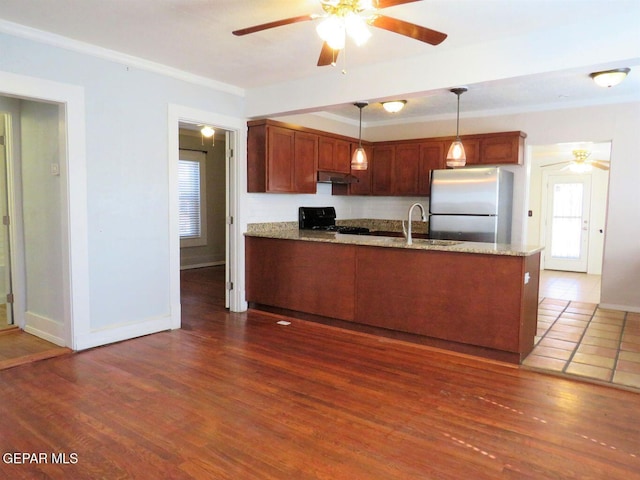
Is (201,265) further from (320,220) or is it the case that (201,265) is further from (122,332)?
(122,332)

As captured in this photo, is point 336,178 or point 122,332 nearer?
point 122,332

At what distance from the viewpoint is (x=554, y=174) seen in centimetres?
830

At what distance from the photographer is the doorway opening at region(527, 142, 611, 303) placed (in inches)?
308

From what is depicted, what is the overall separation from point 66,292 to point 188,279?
11.4ft

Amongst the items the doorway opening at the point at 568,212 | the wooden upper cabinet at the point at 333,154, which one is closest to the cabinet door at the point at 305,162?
the wooden upper cabinet at the point at 333,154

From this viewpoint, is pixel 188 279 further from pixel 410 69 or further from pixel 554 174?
pixel 554 174

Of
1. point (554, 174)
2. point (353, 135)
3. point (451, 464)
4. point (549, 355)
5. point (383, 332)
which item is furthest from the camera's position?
point (554, 174)

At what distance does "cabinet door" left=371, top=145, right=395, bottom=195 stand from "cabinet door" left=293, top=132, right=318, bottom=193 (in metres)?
1.39

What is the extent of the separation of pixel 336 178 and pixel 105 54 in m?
3.19

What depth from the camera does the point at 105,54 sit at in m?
3.67

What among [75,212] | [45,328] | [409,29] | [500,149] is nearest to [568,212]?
[500,149]

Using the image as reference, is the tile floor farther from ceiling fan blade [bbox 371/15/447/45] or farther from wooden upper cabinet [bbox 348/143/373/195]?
wooden upper cabinet [bbox 348/143/373/195]

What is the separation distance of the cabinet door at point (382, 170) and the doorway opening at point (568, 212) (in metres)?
2.90

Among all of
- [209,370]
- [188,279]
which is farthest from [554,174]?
[209,370]
